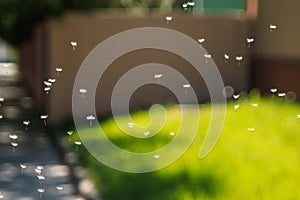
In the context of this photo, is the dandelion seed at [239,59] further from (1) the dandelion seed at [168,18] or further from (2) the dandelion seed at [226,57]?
(1) the dandelion seed at [168,18]

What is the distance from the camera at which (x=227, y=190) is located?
6000 mm

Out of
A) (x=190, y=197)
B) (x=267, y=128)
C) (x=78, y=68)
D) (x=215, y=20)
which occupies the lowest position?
(x=190, y=197)

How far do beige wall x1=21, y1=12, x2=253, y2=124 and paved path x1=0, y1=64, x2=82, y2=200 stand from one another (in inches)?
28.9

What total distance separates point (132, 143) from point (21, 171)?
1.34 m

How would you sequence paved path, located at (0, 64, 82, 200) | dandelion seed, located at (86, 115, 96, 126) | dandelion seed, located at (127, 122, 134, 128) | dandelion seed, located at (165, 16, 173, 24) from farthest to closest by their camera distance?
dandelion seed, located at (165, 16, 173, 24) → dandelion seed, located at (86, 115, 96, 126) → dandelion seed, located at (127, 122, 134, 128) → paved path, located at (0, 64, 82, 200)

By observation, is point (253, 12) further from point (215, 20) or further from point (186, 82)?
point (186, 82)

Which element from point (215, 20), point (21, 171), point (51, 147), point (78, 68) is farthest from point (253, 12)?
point (21, 171)

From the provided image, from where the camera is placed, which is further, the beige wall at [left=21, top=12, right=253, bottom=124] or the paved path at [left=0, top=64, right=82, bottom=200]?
the beige wall at [left=21, top=12, right=253, bottom=124]

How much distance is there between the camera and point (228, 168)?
658 centimetres

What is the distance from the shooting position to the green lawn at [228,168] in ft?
19.7

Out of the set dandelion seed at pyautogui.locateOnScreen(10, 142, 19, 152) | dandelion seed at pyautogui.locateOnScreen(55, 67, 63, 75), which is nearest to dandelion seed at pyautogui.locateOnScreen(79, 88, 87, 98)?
dandelion seed at pyautogui.locateOnScreen(55, 67, 63, 75)

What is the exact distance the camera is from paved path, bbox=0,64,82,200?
24.7ft

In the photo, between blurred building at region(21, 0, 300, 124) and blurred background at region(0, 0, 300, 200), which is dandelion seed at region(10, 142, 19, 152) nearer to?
blurred background at region(0, 0, 300, 200)

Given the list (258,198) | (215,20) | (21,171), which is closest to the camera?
(258,198)
